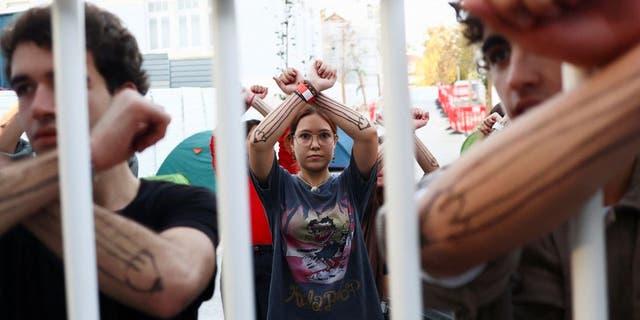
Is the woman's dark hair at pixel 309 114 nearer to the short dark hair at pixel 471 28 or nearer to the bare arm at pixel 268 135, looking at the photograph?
the bare arm at pixel 268 135

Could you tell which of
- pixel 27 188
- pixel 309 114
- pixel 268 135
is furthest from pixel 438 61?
pixel 27 188

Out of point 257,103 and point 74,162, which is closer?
point 74,162

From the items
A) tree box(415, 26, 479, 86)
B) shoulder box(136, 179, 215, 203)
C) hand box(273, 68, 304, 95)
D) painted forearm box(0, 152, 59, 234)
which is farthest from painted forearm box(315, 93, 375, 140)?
tree box(415, 26, 479, 86)

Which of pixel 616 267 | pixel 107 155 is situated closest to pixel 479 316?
pixel 616 267

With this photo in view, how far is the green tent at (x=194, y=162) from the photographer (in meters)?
6.53

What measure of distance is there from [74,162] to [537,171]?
51cm

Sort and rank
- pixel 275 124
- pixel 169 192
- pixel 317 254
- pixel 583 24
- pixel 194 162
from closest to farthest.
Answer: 1. pixel 583 24
2. pixel 169 192
3. pixel 317 254
4. pixel 275 124
5. pixel 194 162

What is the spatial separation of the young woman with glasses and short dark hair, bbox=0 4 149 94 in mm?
2119

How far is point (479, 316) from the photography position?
112cm

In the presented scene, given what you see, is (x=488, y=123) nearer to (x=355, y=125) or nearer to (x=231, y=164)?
(x=355, y=125)

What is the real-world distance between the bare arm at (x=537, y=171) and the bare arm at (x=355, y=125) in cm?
267

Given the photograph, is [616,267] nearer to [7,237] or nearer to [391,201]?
[391,201]

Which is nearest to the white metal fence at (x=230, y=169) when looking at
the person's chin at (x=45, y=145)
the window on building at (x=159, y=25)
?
the person's chin at (x=45, y=145)

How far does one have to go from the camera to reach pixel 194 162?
22.1 feet
